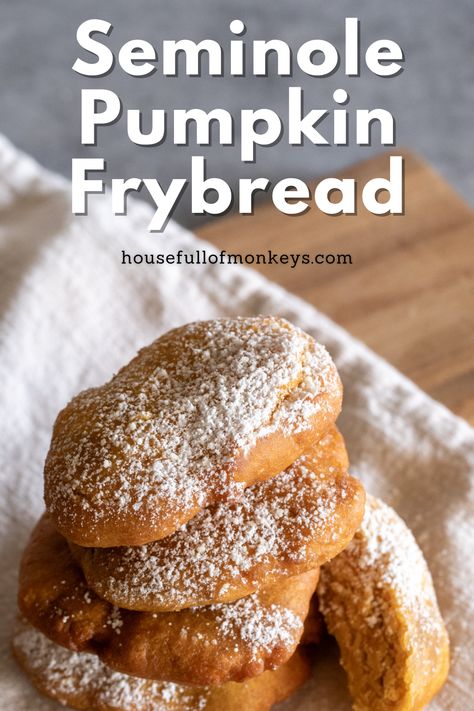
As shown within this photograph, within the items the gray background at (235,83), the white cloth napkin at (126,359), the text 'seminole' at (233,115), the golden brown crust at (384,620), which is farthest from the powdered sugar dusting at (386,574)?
the gray background at (235,83)

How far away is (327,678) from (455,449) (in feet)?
1.29

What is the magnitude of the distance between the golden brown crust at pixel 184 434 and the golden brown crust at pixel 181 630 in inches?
4.8

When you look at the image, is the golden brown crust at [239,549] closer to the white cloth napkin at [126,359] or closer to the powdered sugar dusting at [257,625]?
the powdered sugar dusting at [257,625]

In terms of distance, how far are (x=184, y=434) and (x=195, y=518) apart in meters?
0.10

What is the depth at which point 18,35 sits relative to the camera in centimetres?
337

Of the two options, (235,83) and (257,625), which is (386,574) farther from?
(235,83)

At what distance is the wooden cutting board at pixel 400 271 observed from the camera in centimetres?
163

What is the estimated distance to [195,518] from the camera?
98cm

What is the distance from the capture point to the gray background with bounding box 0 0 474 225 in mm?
2941

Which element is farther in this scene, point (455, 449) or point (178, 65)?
point (178, 65)

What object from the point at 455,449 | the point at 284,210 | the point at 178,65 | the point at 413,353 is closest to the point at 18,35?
the point at 178,65

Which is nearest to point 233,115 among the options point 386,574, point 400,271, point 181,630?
point 400,271

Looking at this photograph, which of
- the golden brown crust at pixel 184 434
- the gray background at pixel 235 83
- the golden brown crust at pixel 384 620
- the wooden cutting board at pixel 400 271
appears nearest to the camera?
the golden brown crust at pixel 184 434

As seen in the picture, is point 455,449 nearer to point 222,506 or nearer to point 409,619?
point 409,619
